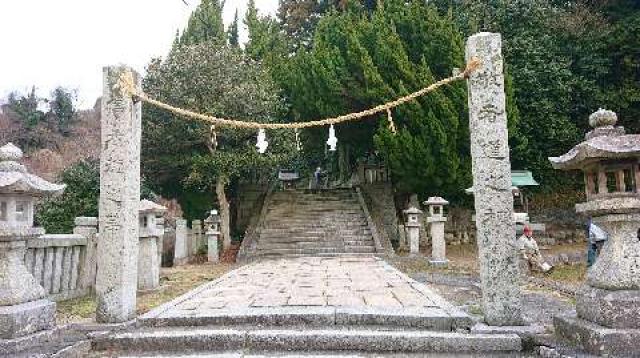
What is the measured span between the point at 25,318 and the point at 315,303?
315cm

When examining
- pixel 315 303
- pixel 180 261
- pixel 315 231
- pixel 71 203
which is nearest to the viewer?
pixel 315 303

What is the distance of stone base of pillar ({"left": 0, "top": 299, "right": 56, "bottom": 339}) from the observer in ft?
12.5

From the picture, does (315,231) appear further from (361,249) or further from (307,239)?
(361,249)

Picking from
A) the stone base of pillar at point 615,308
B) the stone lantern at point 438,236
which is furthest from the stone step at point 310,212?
the stone base of pillar at point 615,308

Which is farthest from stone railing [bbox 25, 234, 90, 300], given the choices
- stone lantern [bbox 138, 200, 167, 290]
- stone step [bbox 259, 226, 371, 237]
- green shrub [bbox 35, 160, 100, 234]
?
stone step [bbox 259, 226, 371, 237]

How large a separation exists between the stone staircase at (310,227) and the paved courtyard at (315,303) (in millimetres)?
5211

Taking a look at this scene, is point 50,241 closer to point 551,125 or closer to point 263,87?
point 263,87

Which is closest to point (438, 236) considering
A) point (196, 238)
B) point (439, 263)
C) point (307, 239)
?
point (439, 263)

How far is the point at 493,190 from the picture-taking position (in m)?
4.60

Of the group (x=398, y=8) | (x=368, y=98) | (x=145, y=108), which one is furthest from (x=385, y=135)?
(x=145, y=108)

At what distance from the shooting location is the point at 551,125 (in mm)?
17781

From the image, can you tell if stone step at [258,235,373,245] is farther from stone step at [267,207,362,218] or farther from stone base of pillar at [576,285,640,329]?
stone base of pillar at [576,285,640,329]

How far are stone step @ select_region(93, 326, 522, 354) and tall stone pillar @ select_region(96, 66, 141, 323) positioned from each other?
1.78ft

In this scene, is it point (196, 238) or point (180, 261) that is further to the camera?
point (196, 238)
